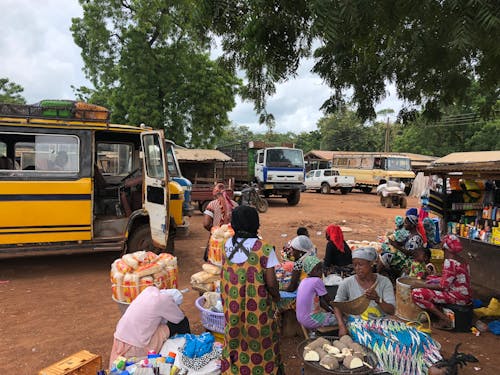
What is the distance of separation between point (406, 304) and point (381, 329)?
7.23ft

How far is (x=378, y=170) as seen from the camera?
966 inches

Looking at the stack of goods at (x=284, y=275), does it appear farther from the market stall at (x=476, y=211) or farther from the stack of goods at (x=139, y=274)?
the market stall at (x=476, y=211)

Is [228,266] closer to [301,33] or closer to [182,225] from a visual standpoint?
[301,33]

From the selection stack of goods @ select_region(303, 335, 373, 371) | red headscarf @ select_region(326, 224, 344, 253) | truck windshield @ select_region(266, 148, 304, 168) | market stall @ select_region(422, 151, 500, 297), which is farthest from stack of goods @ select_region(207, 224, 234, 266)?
truck windshield @ select_region(266, 148, 304, 168)

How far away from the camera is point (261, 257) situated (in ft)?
9.04

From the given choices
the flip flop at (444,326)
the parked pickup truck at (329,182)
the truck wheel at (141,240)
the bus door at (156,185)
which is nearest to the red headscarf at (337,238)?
the flip flop at (444,326)

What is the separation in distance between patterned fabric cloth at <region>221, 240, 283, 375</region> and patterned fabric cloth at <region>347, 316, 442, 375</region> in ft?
2.38

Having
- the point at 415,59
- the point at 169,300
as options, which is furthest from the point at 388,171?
the point at 169,300

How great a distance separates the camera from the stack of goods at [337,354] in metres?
2.62

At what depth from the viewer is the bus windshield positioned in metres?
24.3

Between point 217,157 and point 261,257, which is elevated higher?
point 217,157

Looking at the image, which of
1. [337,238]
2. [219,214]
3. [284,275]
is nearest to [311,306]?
[284,275]

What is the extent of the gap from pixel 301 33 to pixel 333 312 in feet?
9.25

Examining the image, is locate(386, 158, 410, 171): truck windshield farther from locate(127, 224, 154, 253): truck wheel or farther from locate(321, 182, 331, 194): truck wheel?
locate(127, 224, 154, 253): truck wheel
